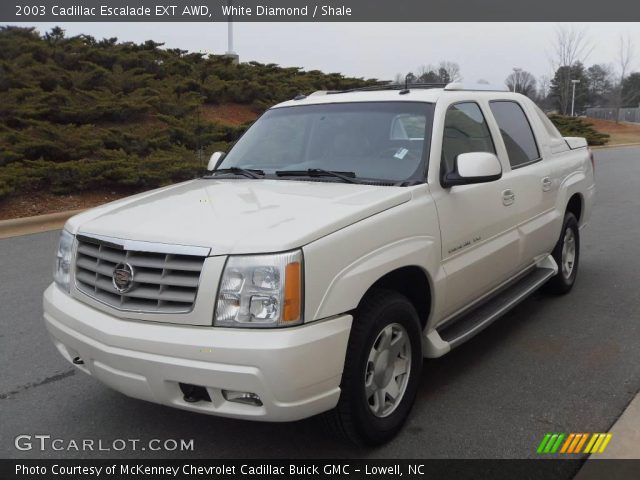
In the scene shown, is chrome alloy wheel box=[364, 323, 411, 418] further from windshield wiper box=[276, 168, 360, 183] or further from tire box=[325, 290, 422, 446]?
windshield wiper box=[276, 168, 360, 183]

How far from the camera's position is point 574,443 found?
10.6 ft

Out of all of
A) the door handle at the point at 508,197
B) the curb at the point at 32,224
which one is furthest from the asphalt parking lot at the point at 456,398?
the curb at the point at 32,224

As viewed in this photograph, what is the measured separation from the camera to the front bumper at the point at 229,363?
2.62 meters

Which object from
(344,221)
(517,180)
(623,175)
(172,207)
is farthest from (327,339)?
(623,175)

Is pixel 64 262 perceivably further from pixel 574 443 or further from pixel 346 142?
pixel 574 443

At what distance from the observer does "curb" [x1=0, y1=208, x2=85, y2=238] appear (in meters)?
9.21

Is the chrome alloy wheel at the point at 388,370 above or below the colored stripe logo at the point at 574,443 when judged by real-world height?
above

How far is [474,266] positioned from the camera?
13.0 ft

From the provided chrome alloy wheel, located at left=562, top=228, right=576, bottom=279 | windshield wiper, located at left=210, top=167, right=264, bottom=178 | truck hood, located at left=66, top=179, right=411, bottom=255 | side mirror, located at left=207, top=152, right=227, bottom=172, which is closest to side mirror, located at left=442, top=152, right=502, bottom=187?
truck hood, located at left=66, top=179, right=411, bottom=255

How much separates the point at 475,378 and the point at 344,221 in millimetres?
1766

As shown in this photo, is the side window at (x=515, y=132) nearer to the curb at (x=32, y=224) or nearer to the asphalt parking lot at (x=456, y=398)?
the asphalt parking lot at (x=456, y=398)

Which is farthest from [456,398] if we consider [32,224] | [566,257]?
[32,224]

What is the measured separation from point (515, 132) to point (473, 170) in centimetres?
160

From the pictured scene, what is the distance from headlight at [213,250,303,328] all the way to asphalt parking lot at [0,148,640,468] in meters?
0.91
